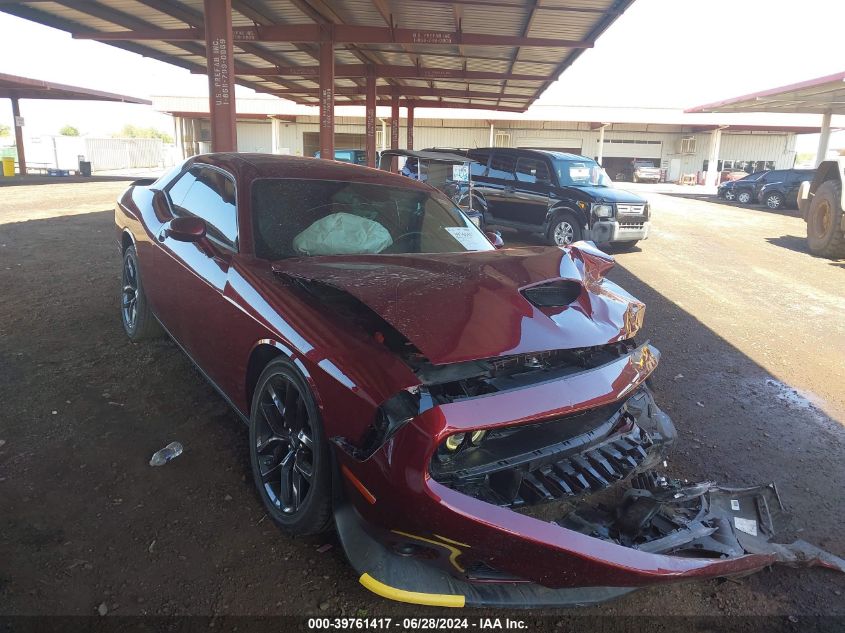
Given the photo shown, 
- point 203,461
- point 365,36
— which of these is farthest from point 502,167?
point 203,461

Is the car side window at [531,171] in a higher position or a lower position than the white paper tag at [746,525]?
higher

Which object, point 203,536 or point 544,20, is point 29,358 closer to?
point 203,536

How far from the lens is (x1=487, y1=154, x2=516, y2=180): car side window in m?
11.8

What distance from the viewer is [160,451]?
124 inches

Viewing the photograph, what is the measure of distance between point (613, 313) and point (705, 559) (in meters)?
1.10

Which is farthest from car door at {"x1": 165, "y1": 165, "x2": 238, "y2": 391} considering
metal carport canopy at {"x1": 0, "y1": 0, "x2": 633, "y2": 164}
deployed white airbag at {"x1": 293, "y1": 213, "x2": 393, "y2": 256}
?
metal carport canopy at {"x1": 0, "y1": 0, "x2": 633, "y2": 164}

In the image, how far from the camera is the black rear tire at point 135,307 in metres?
4.54

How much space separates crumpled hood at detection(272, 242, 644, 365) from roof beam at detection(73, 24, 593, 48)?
1109cm

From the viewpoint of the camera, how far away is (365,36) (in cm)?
1281

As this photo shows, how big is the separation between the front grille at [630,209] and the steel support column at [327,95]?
270 inches

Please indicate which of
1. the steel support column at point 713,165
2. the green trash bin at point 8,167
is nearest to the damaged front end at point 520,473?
the green trash bin at point 8,167

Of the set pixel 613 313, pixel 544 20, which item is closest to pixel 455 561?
pixel 613 313

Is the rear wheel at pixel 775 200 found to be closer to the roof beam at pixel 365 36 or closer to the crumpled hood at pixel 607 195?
the roof beam at pixel 365 36

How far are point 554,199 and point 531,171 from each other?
35.8 inches
